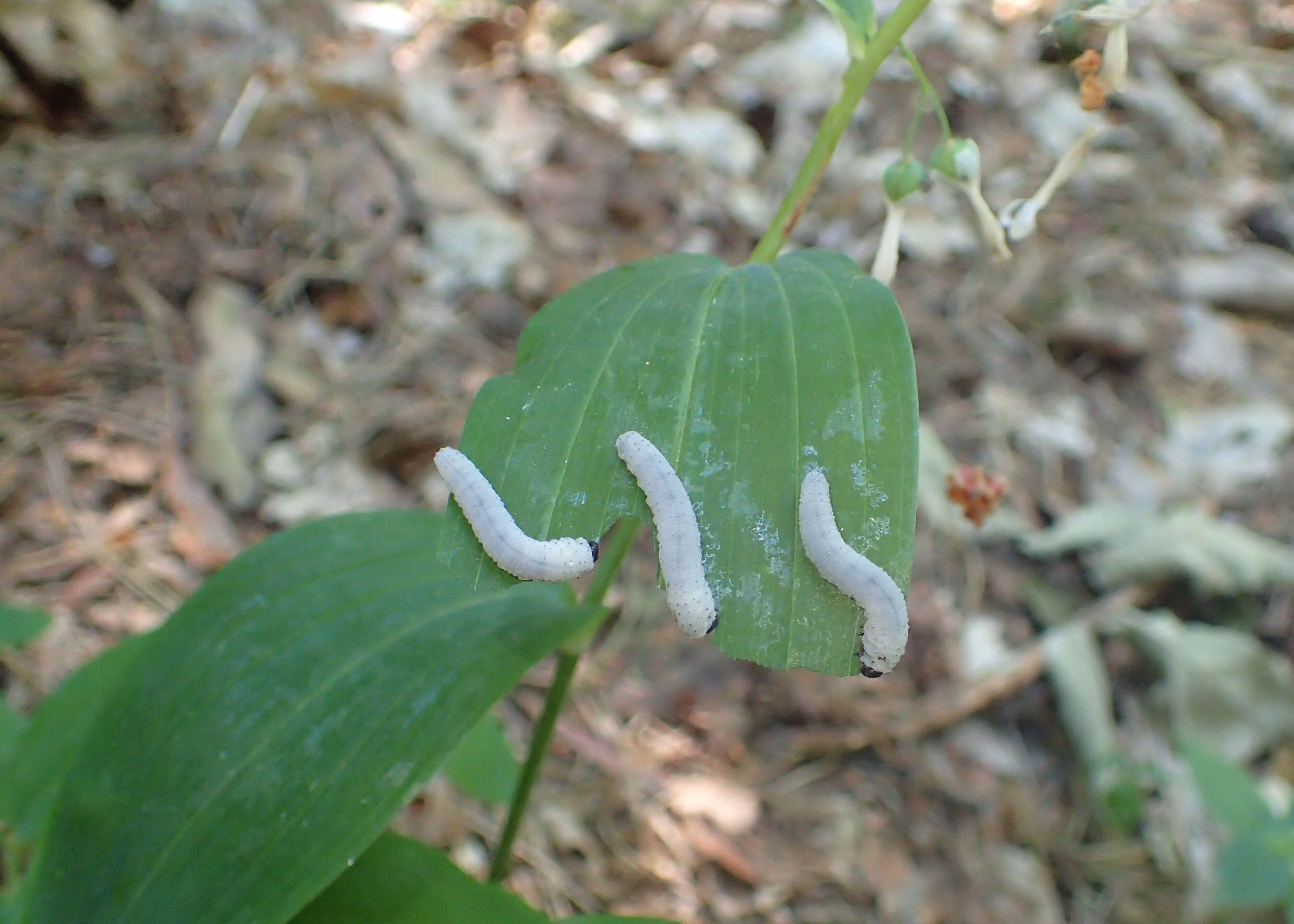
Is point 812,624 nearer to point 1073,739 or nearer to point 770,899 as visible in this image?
point 770,899

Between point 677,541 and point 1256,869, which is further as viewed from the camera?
point 1256,869

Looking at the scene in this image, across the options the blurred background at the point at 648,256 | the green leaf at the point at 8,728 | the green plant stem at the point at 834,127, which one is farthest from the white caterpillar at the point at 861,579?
the green leaf at the point at 8,728

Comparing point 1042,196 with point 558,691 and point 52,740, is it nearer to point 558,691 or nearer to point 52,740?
point 558,691

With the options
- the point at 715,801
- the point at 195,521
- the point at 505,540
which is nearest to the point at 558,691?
the point at 505,540

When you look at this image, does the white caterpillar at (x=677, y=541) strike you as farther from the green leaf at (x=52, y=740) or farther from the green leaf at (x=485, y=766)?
the green leaf at (x=52, y=740)

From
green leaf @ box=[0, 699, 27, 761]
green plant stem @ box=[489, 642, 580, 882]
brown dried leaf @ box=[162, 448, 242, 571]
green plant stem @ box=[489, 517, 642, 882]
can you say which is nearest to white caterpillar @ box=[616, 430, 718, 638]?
green plant stem @ box=[489, 517, 642, 882]

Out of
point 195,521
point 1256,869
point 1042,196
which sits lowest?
point 1256,869

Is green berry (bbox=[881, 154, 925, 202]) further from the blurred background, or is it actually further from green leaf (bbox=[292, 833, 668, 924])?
→ green leaf (bbox=[292, 833, 668, 924])
